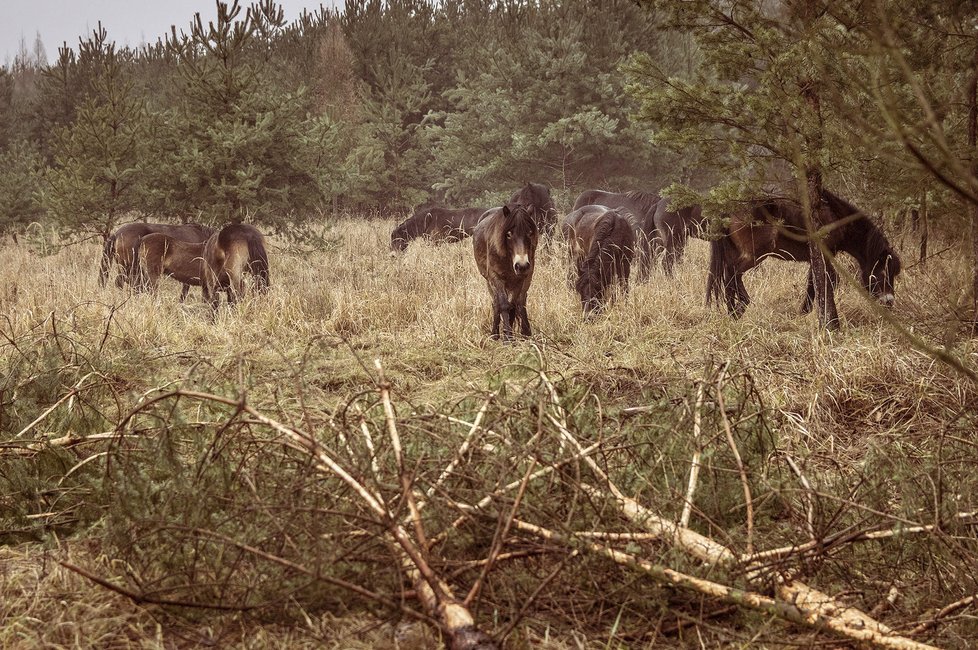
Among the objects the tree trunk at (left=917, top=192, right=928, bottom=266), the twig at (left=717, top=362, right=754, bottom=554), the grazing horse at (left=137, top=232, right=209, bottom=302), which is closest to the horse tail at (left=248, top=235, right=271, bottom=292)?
the grazing horse at (left=137, top=232, right=209, bottom=302)

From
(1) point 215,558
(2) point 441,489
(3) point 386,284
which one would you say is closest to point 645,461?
(2) point 441,489

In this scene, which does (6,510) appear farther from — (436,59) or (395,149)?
(436,59)

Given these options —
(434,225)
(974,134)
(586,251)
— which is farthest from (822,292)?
(434,225)

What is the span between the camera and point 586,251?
10188mm

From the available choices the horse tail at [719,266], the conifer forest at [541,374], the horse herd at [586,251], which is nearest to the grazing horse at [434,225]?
the conifer forest at [541,374]

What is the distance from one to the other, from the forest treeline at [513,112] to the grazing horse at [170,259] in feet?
3.36

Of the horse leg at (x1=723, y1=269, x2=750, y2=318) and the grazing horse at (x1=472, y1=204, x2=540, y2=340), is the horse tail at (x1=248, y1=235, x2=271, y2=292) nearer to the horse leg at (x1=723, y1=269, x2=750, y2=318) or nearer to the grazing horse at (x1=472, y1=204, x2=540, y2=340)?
the grazing horse at (x1=472, y1=204, x2=540, y2=340)

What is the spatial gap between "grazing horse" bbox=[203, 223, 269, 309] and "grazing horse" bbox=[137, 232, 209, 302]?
20.4 inches

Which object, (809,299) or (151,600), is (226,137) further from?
(151,600)

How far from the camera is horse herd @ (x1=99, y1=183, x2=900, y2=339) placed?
25.8ft

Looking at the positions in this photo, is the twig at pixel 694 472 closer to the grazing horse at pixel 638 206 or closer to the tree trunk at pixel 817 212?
the tree trunk at pixel 817 212

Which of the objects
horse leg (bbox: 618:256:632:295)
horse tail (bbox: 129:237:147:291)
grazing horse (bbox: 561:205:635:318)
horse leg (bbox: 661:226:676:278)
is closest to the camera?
grazing horse (bbox: 561:205:635:318)

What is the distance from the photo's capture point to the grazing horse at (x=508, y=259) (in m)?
7.54

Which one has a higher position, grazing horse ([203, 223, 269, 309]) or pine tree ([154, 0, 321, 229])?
pine tree ([154, 0, 321, 229])
